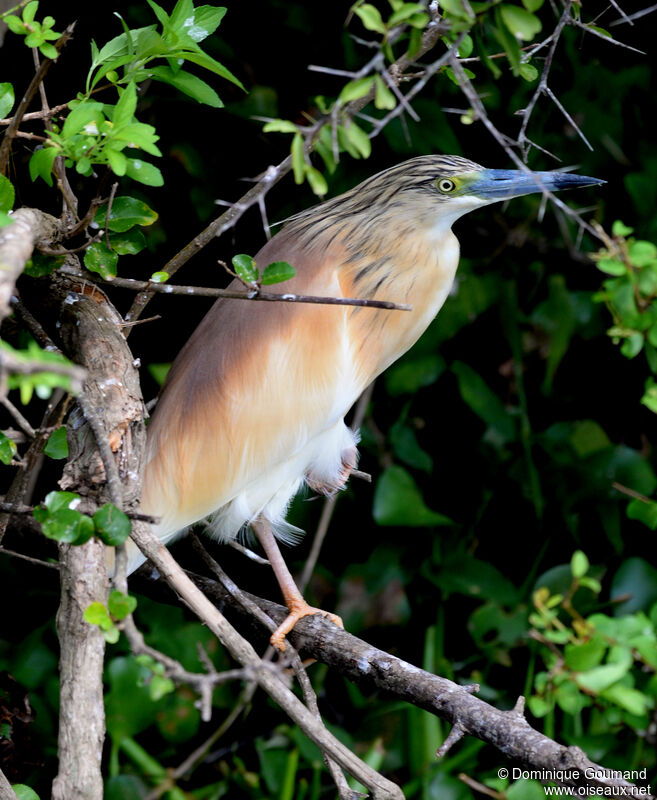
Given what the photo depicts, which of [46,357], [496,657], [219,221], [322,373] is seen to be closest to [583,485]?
[496,657]

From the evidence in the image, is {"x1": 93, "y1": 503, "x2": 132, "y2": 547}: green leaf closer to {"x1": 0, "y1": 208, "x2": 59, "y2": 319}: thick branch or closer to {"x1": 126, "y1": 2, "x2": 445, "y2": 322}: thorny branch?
{"x1": 0, "y1": 208, "x2": 59, "y2": 319}: thick branch

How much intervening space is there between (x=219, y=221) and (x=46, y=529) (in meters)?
0.48

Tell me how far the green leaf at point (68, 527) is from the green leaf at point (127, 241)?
376mm

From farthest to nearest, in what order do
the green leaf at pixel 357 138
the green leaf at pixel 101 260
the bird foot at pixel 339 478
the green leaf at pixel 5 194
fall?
the bird foot at pixel 339 478, the green leaf at pixel 101 260, the green leaf at pixel 5 194, the green leaf at pixel 357 138

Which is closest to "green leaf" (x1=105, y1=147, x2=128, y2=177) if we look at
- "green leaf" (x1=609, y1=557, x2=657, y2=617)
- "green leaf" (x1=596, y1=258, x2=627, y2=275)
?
"green leaf" (x1=596, y1=258, x2=627, y2=275)

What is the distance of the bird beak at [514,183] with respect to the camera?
1352 mm

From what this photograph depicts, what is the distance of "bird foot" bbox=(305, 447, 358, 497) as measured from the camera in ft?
5.64

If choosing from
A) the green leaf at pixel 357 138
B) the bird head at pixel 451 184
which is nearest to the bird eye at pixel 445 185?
the bird head at pixel 451 184

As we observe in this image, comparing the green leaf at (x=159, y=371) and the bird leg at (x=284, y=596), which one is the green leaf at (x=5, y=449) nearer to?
the bird leg at (x=284, y=596)

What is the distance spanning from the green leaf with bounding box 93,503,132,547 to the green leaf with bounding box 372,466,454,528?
1155 mm

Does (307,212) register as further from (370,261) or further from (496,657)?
(496,657)

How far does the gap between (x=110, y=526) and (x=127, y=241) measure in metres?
0.41

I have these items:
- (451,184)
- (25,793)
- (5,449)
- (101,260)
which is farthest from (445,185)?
(25,793)

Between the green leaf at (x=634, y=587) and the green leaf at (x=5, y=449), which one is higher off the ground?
the green leaf at (x=5, y=449)
